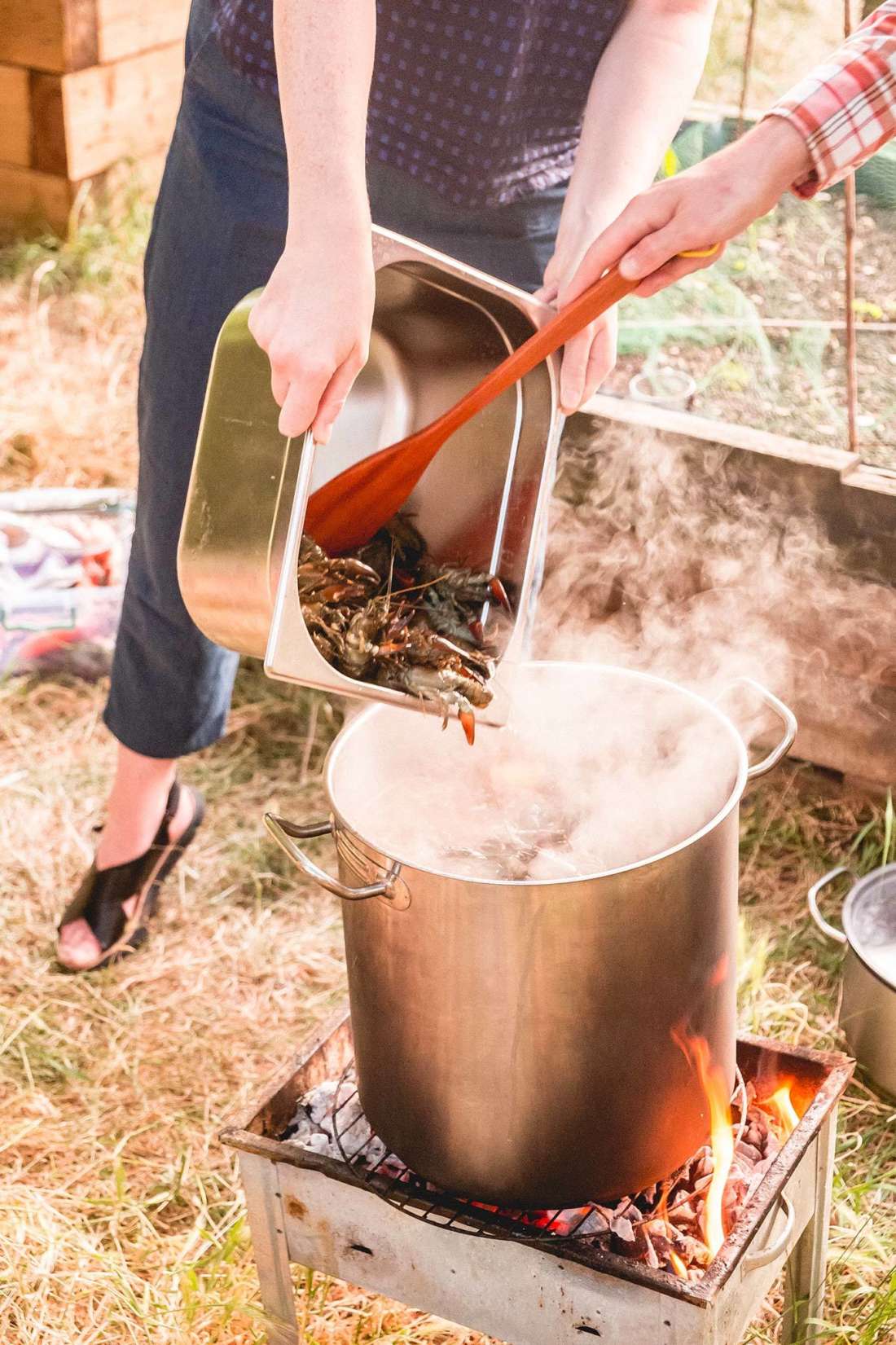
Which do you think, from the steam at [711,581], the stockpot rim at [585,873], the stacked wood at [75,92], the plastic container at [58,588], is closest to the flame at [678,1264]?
the stockpot rim at [585,873]

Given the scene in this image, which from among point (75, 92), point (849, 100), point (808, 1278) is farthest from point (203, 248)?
point (75, 92)

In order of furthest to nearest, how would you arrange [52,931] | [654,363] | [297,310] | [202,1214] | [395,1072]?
[654,363]
[52,931]
[202,1214]
[395,1072]
[297,310]

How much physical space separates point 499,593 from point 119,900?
4.23 ft

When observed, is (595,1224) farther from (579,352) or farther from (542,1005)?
(579,352)

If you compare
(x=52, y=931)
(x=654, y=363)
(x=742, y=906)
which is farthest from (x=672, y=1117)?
(x=654, y=363)

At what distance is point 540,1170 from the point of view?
5.25 ft

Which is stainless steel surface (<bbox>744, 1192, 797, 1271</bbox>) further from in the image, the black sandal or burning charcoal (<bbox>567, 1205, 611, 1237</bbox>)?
the black sandal

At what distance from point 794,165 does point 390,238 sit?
0.50m

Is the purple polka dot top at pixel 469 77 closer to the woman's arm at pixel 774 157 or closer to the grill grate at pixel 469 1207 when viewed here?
the woman's arm at pixel 774 157

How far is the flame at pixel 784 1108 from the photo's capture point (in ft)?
6.24

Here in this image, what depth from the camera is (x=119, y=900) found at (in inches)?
111

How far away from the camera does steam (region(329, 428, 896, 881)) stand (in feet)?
5.92

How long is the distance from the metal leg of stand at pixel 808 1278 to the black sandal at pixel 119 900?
143 cm

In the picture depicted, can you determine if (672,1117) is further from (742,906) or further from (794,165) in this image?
(742,906)
